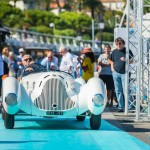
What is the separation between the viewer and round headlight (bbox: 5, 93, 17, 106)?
16047 mm

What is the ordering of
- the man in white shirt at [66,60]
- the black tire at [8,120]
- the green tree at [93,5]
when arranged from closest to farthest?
1. the black tire at [8,120]
2. the man in white shirt at [66,60]
3. the green tree at [93,5]

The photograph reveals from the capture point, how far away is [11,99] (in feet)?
52.6

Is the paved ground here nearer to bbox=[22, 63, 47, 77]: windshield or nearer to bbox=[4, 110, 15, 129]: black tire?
bbox=[22, 63, 47, 77]: windshield

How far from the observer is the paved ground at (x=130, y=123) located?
52.4ft

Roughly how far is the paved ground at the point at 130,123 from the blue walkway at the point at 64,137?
206mm

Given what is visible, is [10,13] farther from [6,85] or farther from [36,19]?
[6,85]

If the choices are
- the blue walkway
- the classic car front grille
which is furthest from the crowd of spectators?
the classic car front grille

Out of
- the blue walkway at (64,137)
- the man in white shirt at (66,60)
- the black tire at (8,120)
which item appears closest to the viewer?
the blue walkway at (64,137)

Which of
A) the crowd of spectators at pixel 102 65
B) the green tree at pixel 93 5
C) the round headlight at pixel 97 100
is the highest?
the green tree at pixel 93 5

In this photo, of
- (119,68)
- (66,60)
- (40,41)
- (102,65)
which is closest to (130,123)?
(119,68)

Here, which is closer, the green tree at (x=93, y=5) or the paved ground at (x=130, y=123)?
the paved ground at (x=130, y=123)

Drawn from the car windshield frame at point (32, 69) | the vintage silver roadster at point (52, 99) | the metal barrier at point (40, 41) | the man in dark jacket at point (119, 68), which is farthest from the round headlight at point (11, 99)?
the metal barrier at point (40, 41)

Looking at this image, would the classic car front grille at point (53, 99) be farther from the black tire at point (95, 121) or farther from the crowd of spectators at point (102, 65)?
the crowd of spectators at point (102, 65)

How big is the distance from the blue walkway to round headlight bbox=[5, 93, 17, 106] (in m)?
0.56
